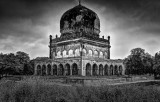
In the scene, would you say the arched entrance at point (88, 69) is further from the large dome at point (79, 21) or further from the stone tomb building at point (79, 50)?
the large dome at point (79, 21)

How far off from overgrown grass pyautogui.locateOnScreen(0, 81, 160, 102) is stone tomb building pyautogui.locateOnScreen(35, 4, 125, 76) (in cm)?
1759

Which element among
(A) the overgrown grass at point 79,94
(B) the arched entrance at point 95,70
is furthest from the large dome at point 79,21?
(A) the overgrown grass at point 79,94

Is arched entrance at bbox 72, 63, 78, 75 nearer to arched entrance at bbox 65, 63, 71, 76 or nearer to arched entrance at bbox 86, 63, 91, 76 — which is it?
arched entrance at bbox 65, 63, 71, 76

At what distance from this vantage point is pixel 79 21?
34281 mm

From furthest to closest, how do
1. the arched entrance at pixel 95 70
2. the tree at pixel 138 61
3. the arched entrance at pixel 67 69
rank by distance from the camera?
the tree at pixel 138 61, the arched entrance at pixel 95 70, the arched entrance at pixel 67 69

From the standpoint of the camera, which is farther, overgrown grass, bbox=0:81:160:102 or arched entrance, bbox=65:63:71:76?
arched entrance, bbox=65:63:71:76

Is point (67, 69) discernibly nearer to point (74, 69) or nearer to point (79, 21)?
point (74, 69)

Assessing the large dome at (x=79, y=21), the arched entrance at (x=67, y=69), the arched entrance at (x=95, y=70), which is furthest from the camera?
the large dome at (x=79, y=21)

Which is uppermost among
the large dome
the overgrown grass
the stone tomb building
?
the large dome

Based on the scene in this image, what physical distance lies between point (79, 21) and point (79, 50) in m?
6.54

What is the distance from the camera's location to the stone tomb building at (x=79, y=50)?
101 ft

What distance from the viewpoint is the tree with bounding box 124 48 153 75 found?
39281 mm

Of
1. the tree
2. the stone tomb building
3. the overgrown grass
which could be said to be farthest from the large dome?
the overgrown grass

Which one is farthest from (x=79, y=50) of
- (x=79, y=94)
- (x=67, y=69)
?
(x=79, y=94)
